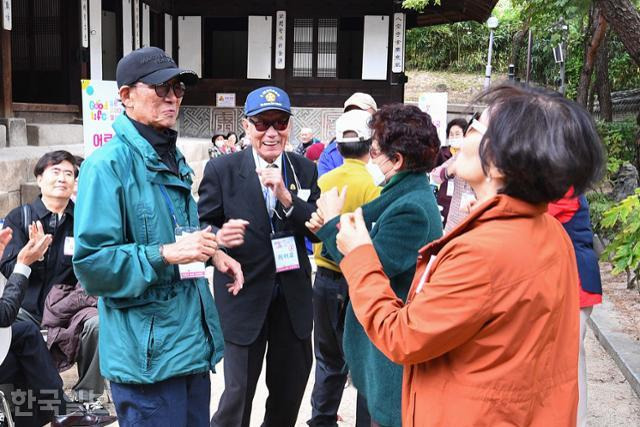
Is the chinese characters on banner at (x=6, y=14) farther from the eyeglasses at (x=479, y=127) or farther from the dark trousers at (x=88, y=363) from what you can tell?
the eyeglasses at (x=479, y=127)

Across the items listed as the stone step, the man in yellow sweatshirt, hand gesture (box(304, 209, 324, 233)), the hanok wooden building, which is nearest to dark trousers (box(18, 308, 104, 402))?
the man in yellow sweatshirt

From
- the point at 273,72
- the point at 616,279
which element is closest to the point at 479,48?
the point at 273,72

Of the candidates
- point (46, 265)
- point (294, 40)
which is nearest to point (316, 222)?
point (46, 265)

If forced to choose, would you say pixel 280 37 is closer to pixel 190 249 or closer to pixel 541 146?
pixel 190 249

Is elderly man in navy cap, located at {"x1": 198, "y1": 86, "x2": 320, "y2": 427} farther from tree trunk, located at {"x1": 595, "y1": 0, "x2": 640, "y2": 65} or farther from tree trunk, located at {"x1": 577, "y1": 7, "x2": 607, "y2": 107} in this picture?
tree trunk, located at {"x1": 577, "y1": 7, "x2": 607, "y2": 107}

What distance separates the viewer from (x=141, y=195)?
6.98 feet

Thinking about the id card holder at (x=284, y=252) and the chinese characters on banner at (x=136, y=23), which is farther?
the chinese characters on banner at (x=136, y=23)

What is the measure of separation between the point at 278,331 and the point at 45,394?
142 centimetres

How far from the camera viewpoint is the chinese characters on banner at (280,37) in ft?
52.0

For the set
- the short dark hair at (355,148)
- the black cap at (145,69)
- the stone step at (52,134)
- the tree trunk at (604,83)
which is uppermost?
the tree trunk at (604,83)

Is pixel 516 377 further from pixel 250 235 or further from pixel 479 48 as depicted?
pixel 479 48

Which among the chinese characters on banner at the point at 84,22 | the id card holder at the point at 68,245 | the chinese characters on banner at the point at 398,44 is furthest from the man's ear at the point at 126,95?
the chinese characters on banner at the point at 398,44

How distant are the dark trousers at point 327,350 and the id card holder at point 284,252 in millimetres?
481

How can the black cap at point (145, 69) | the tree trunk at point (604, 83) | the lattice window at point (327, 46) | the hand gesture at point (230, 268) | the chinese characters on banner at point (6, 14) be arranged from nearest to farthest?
the black cap at point (145, 69) → the hand gesture at point (230, 268) → the chinese characters on banner at point (6, 14) → the lattice window at point (327, 46) → the tree trunk at point (604, 83)
